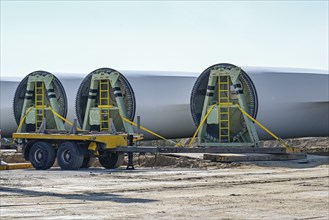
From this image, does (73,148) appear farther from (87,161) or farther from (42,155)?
(42,155)

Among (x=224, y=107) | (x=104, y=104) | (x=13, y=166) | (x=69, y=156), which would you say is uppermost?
(x=104, y=104)

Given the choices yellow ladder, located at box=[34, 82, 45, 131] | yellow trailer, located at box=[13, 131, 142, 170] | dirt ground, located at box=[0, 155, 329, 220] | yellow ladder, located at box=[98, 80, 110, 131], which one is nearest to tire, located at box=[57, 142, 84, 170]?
yellow trailer, located at box=[13, 131, 142, 170]

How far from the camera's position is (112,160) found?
27.6m

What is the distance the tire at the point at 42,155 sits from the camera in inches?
1064

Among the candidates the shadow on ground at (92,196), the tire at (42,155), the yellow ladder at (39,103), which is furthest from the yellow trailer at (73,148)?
the shadow on ground at (92,196)

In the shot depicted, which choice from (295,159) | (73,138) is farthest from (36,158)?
(295,159)

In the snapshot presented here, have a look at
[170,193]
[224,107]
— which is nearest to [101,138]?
[224,107]

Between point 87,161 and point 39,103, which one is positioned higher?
point 39,103

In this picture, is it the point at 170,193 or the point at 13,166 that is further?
the point at 13,166

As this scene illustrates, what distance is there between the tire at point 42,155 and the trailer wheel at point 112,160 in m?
1.61

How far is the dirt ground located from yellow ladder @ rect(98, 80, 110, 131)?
5.95 metres

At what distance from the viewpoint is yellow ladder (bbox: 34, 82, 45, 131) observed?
110 feet

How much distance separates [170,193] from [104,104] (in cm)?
1479

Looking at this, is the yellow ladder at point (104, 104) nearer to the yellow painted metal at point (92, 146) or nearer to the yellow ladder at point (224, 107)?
the yellow ladder at point (224, 107)
